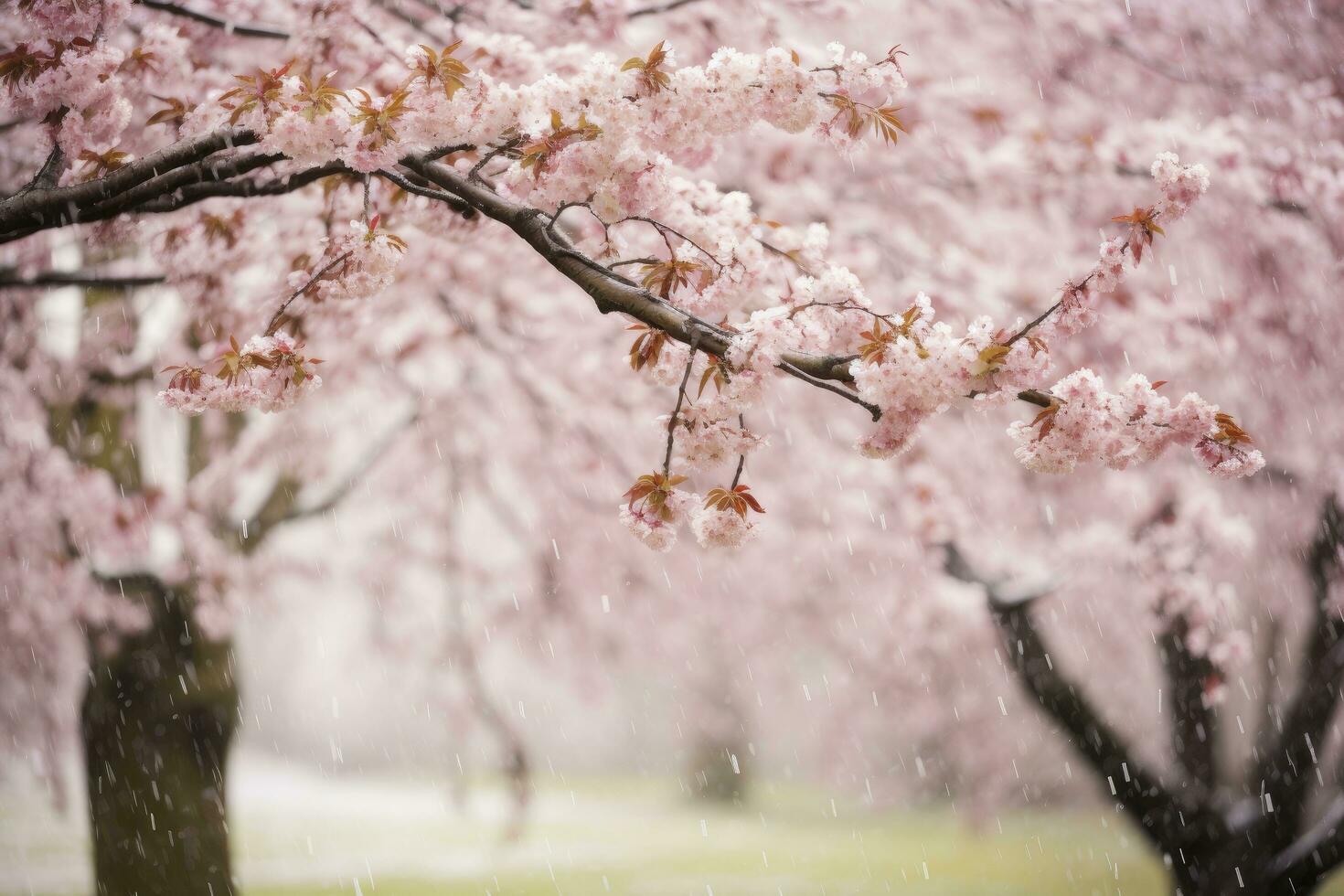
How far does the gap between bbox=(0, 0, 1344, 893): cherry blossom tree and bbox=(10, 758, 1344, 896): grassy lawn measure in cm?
400

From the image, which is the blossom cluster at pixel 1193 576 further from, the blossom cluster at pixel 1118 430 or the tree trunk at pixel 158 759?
the tree trunk at pixel 158 759

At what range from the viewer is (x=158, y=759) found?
6.35 m

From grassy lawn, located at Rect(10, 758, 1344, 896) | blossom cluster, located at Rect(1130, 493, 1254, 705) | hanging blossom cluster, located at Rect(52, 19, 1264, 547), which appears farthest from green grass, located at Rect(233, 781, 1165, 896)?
hanging blossom cluster, located at Rect(52, 19, 1264, 547)

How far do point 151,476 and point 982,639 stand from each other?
29.1ft

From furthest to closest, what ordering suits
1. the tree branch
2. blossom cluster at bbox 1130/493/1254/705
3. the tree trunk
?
blossom cluster at bbox 1130/493/1254/705 < the tree trunk < the tree branch

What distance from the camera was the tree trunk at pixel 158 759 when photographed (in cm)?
626

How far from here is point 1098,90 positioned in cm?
693

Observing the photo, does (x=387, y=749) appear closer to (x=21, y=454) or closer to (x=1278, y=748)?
(x=21, y=454)

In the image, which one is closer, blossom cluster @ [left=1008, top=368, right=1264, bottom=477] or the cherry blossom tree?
blossom cluster @ [left=1008, top=368, right=1264, bottom=477]

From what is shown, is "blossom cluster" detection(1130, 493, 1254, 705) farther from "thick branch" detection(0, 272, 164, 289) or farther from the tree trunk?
the tree trunk

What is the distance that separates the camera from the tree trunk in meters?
6.26

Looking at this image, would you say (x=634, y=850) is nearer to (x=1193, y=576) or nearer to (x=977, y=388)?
(x=1193, y=576)

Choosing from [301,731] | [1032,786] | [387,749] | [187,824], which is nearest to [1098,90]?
[187,824]

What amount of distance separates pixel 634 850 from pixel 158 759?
33.2ft
